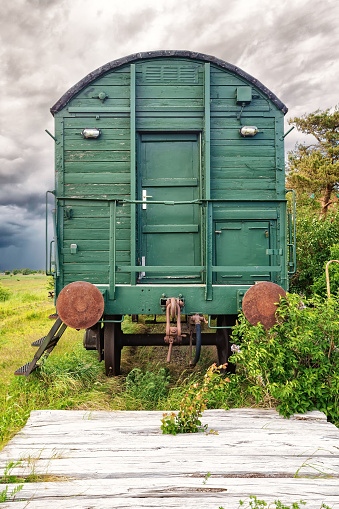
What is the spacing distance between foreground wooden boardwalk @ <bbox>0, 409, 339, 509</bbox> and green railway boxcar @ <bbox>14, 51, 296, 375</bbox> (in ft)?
5.50

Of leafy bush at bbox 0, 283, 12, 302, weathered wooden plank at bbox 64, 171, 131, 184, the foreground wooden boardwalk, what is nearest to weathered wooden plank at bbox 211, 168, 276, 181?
weathered wooden plank at bbox 64, 171, 131, 184

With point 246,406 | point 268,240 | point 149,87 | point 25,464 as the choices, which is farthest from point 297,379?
point 149,87

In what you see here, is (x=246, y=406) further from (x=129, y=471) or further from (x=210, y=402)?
(x=129, y=471)

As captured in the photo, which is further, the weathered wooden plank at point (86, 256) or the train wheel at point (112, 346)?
the weathered wooden plank at point (86, 256)

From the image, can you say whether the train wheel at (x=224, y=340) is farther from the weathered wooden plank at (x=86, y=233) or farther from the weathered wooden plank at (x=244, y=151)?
the weathered wooden plank at (x=244, y=151)

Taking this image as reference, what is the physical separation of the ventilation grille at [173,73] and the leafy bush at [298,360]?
3594 mm

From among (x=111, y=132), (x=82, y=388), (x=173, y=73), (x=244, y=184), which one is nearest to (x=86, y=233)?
(x=111, y=132)

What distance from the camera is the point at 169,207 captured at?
194 inches

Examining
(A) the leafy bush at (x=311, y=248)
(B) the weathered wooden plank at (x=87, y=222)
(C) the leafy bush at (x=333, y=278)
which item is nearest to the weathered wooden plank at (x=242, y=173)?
(B) the weathered wooden plank at (x=87, y=222)

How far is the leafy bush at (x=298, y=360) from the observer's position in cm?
308

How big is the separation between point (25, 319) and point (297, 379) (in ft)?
31.0

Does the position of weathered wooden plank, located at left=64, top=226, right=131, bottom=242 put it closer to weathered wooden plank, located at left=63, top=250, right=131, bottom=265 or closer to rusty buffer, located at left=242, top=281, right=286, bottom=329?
weathered wooden plank, located at left=63, top=250, right=131, bottom=265

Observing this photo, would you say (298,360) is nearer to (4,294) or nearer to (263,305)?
(263,305)

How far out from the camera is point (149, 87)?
492cm
